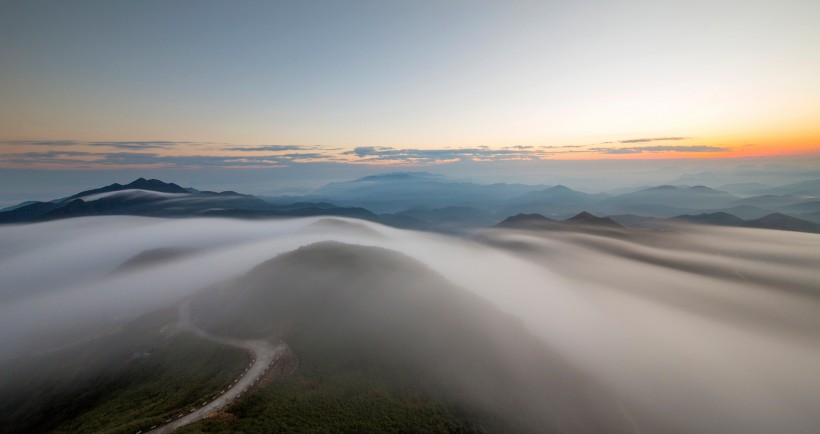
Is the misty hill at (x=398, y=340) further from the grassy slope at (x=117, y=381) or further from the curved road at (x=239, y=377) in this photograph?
the grassy slope at (x=117, y=381)

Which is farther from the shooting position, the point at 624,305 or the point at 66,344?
the point at 624,305

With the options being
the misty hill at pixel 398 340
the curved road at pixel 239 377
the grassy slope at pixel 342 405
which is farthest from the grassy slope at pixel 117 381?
the misty hill at pixel 398 340

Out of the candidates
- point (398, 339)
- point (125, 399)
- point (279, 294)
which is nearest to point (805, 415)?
point (398, 339)

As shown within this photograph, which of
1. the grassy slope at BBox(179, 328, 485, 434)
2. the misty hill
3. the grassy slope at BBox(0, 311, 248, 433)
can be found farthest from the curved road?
the grassy slope at BBox(179, 328, 485, 434)

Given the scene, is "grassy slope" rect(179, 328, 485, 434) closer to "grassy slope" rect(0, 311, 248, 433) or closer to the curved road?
the curved road

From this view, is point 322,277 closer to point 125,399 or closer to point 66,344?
point 125,399
